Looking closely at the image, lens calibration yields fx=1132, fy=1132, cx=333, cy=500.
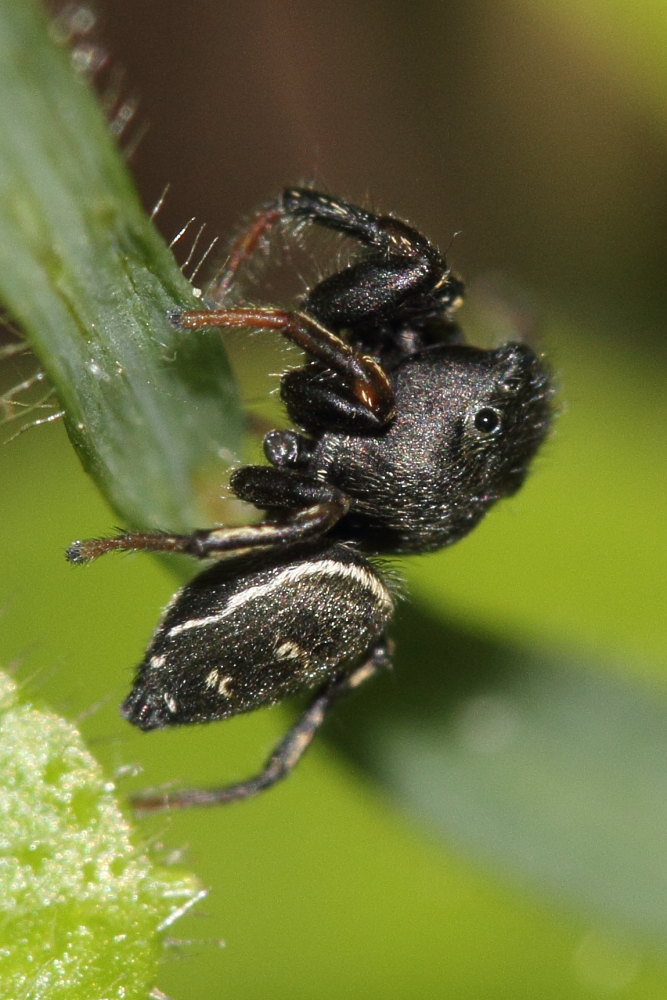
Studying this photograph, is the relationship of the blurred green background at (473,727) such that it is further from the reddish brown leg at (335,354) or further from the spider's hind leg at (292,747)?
the reddish brown leg at (335,354)

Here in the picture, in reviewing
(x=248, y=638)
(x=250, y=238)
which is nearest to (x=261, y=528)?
(x=248, y=638)

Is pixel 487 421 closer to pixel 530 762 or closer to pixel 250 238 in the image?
pixel 250 238

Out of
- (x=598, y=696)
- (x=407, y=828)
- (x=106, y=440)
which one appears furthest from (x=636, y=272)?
(x=106, y=440)

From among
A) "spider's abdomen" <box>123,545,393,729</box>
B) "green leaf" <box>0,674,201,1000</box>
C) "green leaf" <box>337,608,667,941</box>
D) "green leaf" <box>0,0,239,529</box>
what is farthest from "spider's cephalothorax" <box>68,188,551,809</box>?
"green leaf" <box>0,674,201,1000</box>

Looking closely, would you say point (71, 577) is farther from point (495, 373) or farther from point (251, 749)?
point (495, 373)

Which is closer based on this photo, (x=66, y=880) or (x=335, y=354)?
(x=66, y=880)

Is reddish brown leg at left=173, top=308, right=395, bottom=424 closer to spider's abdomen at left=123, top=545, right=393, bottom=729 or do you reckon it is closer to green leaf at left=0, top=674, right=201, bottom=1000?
spider's abdomen at left=123, top=545, right=393, bottom=729

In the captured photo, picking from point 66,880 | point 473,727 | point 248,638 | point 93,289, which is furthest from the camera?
point 473,727
